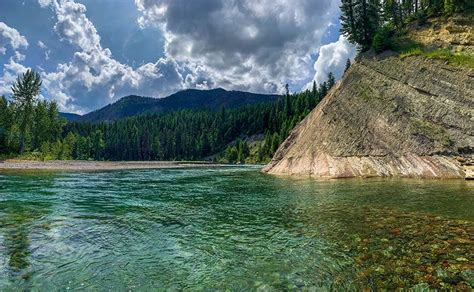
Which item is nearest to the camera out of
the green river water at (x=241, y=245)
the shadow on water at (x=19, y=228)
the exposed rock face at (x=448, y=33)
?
the green river water at (x=241, y=245)

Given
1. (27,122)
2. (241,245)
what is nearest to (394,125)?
(241,245)

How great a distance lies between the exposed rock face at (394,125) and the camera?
150ft

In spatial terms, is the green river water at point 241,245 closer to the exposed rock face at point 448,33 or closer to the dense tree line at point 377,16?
the exposed rock face at point 448,33

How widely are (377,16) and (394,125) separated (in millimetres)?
34137

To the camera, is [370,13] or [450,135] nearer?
[450,135]

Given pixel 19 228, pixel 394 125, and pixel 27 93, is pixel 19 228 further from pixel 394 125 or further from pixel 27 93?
pixel 27 93

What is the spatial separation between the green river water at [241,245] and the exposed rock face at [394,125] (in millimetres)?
21478

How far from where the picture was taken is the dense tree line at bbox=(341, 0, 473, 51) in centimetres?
6634

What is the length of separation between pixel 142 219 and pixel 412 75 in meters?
51.4

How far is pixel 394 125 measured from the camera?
51.2 meters

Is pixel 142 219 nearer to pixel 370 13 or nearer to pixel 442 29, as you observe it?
pixel 442 29

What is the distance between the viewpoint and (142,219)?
20.9m

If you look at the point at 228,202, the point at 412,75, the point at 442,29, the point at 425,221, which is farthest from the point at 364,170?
the point at 442,29

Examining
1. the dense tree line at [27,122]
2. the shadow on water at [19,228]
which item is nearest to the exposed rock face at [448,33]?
the shadow on water at [19,228]
